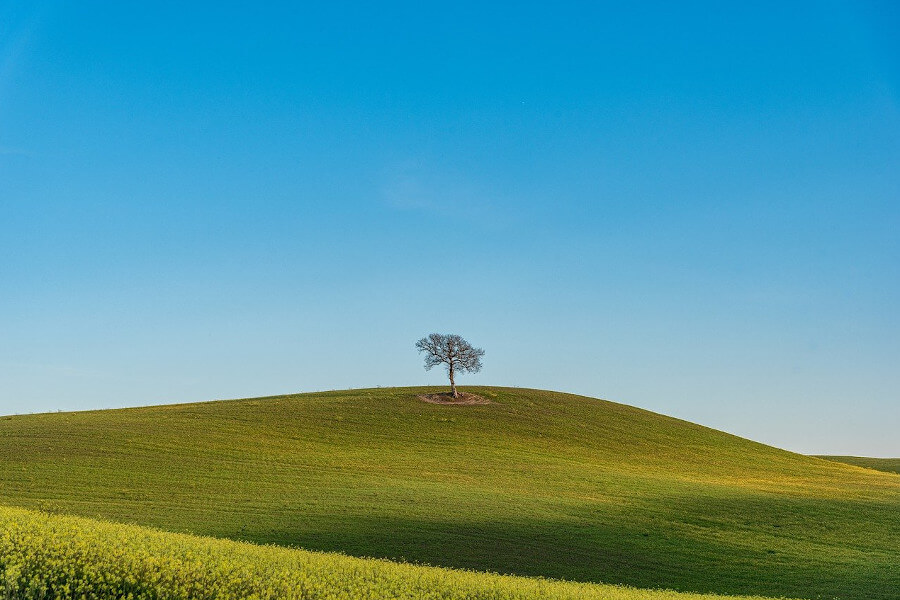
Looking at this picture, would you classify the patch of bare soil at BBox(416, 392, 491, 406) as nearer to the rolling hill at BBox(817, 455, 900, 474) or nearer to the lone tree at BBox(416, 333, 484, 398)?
the lone tree at BBox(416, 333, 484, 398)

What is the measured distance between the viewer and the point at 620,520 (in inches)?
1235

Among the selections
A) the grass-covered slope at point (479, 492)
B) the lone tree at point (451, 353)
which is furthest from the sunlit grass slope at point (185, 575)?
the lone tree at point (451, 353)

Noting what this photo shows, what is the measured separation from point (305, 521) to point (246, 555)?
59.4 feet

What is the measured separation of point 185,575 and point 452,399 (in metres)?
61.3

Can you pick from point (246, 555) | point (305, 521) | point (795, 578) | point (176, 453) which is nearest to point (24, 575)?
point (246, 555)

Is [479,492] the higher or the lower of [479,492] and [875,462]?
the higher

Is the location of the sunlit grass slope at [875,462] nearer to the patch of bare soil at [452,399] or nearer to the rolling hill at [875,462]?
the rolling hill at [875,462]

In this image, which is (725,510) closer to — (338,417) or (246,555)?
(246,555)

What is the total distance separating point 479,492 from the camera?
36094 millimetres

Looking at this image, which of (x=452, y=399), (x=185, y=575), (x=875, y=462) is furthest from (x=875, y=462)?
(x=185, y=575)

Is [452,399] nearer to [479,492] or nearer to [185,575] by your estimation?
[479,492]

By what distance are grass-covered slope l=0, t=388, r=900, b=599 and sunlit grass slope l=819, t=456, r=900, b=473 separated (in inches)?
1104

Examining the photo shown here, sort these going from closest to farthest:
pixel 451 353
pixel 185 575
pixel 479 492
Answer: pixel 185 575, pixel 479 492, pixel 451 353

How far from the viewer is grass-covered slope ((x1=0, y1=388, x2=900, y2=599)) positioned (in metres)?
25.8
